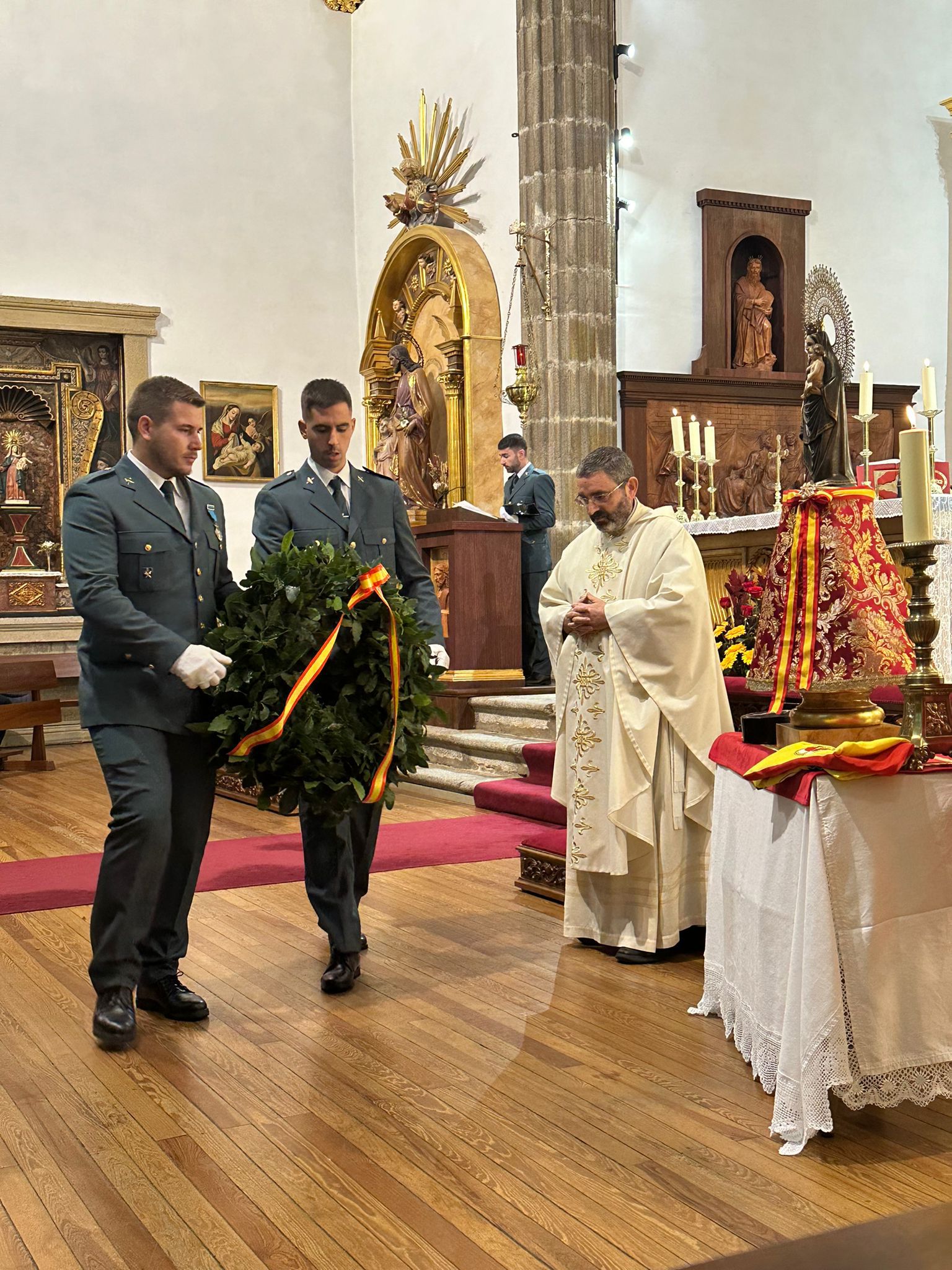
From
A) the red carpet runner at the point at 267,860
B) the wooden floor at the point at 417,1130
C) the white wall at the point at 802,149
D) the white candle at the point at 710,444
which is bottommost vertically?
the red carpet runner at the point at 267,860

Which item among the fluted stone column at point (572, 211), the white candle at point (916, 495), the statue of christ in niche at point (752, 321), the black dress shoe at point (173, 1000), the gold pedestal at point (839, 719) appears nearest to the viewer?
the white candle at point (916, 495)

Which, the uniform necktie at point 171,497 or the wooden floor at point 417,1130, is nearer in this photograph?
the wooden floor at point 417,1130

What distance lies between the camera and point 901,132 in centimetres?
1209

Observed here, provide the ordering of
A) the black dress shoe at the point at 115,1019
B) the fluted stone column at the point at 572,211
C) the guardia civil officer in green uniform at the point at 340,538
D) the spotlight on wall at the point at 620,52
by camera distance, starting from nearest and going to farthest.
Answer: the black dress shoe at the point at 115,1019, the guardia civil officer in green uniform at the point at 340,538, the fluted stone column at the point at 572,211, the spotlight on wall at the point at 620,52

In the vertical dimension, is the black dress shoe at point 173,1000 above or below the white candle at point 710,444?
below

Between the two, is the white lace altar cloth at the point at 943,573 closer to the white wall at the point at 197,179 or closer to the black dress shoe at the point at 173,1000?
the black dress shoe at the point at 173,1000

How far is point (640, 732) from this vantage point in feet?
15.2

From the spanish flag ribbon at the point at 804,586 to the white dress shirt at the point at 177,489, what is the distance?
5.73ft

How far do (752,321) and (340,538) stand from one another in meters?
7.90

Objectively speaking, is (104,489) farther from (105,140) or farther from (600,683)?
(105,140)

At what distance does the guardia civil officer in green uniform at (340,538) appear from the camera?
4.31 meters

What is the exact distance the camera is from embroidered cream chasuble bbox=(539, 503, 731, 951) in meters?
4.64

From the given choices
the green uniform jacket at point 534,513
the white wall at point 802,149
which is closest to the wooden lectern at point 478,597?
the green uniform jacket at point 534,513

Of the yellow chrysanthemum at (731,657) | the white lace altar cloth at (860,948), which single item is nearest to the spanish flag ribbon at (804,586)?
the white lace altar cloth at (860,948)
